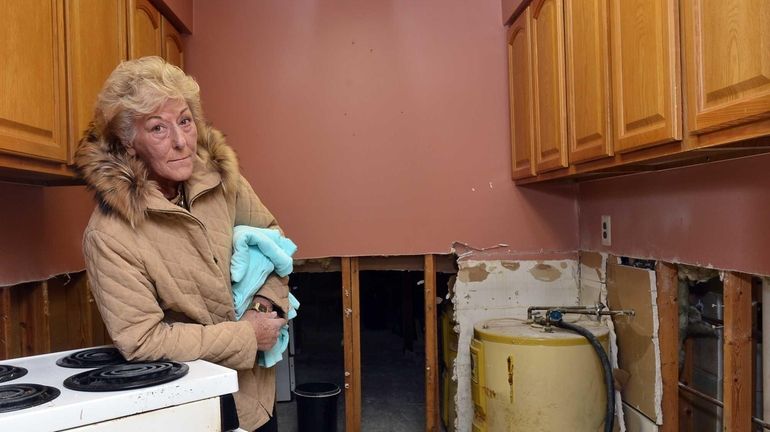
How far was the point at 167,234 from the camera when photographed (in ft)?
4.02

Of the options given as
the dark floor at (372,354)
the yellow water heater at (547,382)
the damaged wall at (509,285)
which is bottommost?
the dark floor at (372,354)

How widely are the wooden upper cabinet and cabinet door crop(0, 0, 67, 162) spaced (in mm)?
1480

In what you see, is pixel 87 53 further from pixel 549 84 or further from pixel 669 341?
pixel 669 341

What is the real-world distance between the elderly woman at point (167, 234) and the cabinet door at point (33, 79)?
163 mm

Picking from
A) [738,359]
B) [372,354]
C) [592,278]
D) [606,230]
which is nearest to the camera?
[738,359]

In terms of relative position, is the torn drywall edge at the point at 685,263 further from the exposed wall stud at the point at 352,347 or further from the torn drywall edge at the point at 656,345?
the exposed wall stud at the point at 352,347

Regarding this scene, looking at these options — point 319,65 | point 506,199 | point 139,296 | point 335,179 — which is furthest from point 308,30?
point 139,296

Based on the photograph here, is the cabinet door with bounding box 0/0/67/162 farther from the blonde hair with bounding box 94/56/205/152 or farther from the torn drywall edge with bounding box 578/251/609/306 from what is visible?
the torn drywall edge with bounding box 578/251/609/306

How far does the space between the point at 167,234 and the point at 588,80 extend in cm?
132

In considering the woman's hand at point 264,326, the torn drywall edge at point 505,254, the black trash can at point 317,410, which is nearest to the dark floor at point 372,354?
the black trash can at point 317,410

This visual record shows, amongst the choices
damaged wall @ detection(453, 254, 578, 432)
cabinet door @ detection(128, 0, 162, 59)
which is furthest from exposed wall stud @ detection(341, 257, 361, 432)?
cabinet door @ detection(128, 0, 162, 59)

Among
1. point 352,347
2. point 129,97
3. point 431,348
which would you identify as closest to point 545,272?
point 431,348

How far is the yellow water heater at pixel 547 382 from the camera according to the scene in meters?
1.97

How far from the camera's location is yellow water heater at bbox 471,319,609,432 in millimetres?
1971
